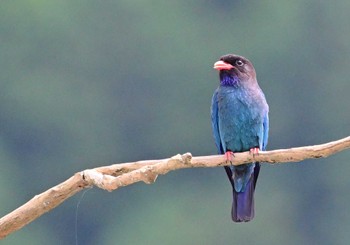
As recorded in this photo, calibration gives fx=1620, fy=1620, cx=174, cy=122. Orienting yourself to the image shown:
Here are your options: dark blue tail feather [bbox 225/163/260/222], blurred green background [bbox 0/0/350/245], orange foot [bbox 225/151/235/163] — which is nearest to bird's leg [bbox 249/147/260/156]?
orange foot [bbox 225/151/235/163]

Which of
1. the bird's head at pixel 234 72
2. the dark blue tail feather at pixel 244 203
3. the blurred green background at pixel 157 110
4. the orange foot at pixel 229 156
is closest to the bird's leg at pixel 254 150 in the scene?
the orange foot at pixel 229 156

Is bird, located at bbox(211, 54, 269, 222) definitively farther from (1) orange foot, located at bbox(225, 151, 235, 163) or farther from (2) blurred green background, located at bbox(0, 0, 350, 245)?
(2) blurred green background, located at bbox(0, 0, 350, 245)

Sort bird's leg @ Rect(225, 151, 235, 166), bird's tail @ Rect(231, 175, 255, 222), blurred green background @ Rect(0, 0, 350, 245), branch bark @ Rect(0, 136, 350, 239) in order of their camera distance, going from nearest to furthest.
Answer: branch bark @ Rect(0, 136, 350, 239), bird's leg @ Rect(225, 151, 235, 166), bird's tail @ Rect(231, 175, 255, 222), blurred green background @ Rect(0, 0, 350, 245)

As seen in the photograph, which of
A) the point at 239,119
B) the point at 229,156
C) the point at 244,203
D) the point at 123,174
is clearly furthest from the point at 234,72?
the point at 123,174

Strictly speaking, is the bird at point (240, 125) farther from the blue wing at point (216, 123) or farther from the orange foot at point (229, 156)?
the orange foot at point (229, 156)

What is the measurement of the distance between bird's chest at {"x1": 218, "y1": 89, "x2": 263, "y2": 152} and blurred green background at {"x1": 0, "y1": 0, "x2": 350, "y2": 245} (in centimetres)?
1584

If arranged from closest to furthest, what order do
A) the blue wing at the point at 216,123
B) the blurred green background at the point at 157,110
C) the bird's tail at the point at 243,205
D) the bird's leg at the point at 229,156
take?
the bird's leg at the point at 229,156 < the bird's tail at the point at 243,205 < the blue wing at the point at 216,123 < the blurred green background at the point at 157,110

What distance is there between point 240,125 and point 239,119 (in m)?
0.04

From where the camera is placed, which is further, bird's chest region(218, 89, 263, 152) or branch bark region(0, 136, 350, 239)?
bird's chest region(218, 89, 263, 152)

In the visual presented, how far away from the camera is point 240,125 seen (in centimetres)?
818

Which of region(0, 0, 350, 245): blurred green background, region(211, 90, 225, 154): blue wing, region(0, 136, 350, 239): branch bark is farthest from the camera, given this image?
region(0, 0, 350, 245): blurred green background

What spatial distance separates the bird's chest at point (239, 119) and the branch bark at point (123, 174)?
109cm

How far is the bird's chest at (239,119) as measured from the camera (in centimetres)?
814

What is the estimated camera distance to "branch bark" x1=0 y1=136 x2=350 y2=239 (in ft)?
22.0
